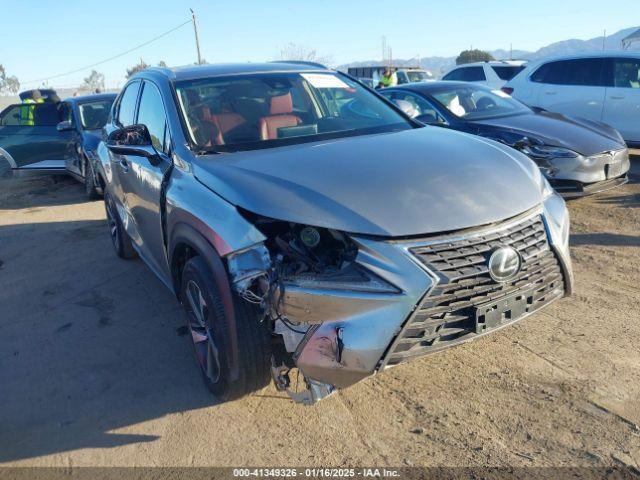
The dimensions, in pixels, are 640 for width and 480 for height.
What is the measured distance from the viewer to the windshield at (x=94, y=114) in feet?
29.2

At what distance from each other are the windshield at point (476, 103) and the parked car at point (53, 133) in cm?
523

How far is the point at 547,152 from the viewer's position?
6191mm

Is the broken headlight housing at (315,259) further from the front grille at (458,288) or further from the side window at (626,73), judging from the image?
the side window at (626,73)

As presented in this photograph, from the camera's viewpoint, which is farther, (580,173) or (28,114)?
(28,114)

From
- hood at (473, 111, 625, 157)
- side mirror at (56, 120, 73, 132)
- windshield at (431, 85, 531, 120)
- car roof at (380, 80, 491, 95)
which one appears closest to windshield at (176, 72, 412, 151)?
hood at (473, 111, 625, 157)

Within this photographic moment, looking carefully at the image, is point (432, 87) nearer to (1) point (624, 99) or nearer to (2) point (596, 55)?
(1) point (624, 99)

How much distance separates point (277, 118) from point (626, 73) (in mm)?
7672

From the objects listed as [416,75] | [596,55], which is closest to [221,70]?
[596,55]

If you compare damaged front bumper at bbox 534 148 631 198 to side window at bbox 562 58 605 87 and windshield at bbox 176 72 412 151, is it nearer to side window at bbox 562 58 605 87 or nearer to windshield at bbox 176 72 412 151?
windshield at bbox 176 72 412 151

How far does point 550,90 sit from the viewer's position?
32.1 ft

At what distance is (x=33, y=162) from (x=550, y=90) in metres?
8.75

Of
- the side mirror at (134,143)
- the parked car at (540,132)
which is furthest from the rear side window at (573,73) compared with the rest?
the side mirror at (134,143)

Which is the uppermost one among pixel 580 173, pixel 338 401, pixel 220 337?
pixel 580 173

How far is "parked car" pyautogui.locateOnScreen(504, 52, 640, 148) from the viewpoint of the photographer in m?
8.94
